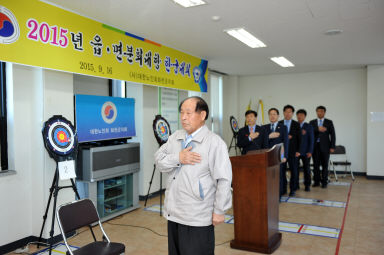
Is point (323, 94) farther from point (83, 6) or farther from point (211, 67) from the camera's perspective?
point (83, 6)

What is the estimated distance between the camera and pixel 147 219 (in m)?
4.57

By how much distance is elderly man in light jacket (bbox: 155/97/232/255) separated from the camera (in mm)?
1980

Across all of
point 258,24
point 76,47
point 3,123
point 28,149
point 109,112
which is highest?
point 258,24

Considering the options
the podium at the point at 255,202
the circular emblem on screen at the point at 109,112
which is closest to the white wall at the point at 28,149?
the circular emblem on screen at the point at 109,112

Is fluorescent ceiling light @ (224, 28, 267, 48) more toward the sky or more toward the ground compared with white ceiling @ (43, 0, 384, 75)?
more toward the sky

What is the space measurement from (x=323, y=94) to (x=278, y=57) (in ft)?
8.55

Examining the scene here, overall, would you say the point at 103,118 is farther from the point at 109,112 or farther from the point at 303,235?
the point at 303,235

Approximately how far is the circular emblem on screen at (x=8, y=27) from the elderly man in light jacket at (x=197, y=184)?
1918 millimetres

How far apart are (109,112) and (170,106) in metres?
1.88

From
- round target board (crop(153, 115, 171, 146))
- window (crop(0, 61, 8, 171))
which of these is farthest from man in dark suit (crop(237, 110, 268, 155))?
window (crop(0, 61, 8, 171))

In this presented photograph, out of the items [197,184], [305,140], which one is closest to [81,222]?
[197,184]

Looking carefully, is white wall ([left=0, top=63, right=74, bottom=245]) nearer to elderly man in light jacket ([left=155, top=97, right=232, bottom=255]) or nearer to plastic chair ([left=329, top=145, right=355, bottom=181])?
elderly man in light jacket ([left=155, top=97, right=232, bottom=255])

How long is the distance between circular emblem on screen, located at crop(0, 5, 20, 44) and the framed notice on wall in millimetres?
3190

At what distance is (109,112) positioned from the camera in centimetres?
457
